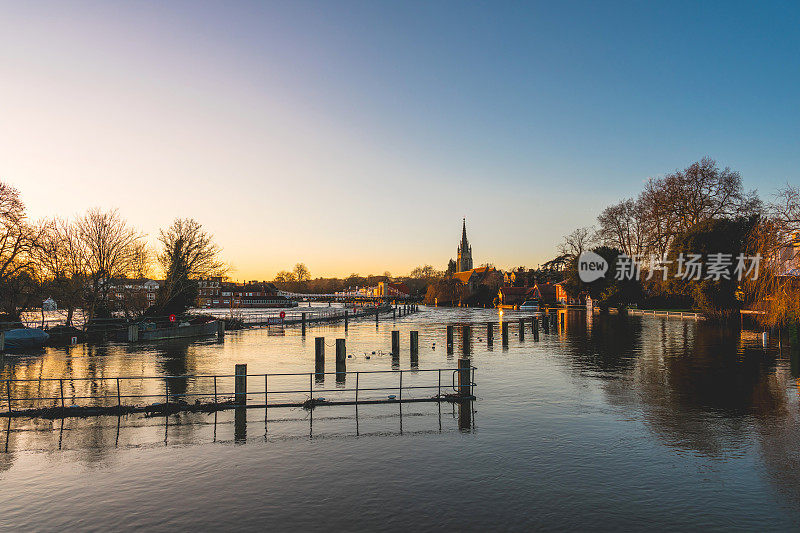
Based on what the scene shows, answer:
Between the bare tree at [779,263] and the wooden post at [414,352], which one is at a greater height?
the bare tree at [779,263]

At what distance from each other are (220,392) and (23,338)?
31.1m

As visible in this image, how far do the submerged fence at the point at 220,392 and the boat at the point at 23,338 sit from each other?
19.6m

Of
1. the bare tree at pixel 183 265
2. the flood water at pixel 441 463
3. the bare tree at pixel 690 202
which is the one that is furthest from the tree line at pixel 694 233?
the bare tree at pixel 183 265

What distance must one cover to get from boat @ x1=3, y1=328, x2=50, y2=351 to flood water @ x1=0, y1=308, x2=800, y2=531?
2170cm

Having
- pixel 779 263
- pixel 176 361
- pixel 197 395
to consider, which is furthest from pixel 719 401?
pixel 176 361

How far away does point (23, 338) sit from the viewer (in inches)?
1807

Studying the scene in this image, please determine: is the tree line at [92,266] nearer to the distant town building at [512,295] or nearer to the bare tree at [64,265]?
the bare tree at [64,265]

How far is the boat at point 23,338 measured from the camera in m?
45.0

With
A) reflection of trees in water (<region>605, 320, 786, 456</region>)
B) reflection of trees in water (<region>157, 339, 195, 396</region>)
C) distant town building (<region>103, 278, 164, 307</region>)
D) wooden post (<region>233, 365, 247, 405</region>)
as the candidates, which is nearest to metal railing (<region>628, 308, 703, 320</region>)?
reflection of trees in water (<region>605, 320, 786, 456</region>)

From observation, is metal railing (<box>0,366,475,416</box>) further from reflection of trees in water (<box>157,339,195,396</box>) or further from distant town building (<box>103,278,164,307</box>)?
distant town building (<box>103,278,164,307</box>)

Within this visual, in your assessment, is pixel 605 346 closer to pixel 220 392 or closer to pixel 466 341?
pixel 466 341

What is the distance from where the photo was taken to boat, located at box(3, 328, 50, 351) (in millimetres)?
45031

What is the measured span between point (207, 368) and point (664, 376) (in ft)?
95.5

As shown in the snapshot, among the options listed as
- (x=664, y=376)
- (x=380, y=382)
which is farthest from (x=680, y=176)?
(x=380, y=382)
